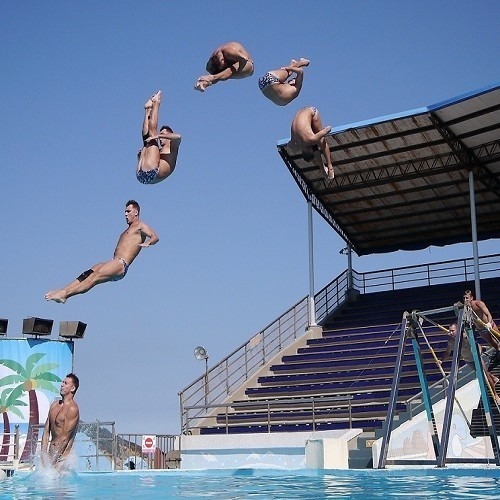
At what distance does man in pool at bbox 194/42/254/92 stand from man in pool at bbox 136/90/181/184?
37.1 inches

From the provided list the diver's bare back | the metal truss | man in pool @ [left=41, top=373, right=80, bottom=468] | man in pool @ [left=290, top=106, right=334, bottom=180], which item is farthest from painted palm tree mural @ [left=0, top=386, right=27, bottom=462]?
man in pool @ [left=290, top=106, right=334, bottom=180]

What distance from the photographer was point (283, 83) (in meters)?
8.96

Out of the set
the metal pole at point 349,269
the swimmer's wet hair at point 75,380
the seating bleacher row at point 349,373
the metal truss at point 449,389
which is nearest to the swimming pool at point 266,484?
the metal truss at point 449,389

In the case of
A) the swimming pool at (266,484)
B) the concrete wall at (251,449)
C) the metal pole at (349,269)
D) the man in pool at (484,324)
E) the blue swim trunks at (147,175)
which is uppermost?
the metal pole at (349,269)

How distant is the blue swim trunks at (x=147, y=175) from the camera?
9.15 m

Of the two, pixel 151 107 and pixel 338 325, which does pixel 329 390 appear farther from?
pixel 151 107

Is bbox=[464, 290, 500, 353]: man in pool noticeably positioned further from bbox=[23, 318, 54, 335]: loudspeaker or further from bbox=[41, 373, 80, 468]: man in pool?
bbox=[23, 318, 54, 335]: loudspeaker

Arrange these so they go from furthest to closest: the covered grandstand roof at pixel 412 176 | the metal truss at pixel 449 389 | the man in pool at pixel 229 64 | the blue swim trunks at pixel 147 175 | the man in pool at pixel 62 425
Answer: the covered grandstand roof at pixel 412 176 < the man in pool at pixel 62 425 < the metal truss at pixel 449 389 < the blue swim trunks at pixel 147 175 < the man in pool at pixel 229 64

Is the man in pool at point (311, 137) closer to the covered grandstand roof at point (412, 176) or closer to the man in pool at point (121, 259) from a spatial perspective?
the man in pool at point (121, 259)

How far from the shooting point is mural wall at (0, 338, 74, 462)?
56.9ft

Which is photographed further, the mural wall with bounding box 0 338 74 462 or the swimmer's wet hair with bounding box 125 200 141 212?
the mural wall with bounding box 0 338 74 462

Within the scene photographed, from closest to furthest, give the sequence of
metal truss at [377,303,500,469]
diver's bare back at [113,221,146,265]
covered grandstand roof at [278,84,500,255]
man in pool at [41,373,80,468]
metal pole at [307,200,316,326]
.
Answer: diver's bare back at [113,221,146,265] < metal truss at [377,303,500,469] < man in pool at [41,373,80,468] < covered grandstand roof at [278,84,500,255] < metal pole at [307,200,316,326]

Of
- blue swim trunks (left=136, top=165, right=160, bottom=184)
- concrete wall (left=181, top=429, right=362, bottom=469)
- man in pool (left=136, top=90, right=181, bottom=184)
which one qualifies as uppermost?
man in pool (left=136, top=90, right=181, bottom=184)

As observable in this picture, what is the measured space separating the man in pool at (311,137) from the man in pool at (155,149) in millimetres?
1310
